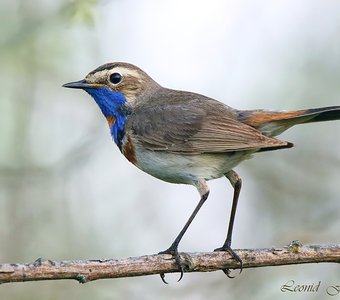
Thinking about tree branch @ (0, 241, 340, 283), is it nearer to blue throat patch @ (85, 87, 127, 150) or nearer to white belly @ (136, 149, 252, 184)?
white belly @ (136, 149, 252, 184)

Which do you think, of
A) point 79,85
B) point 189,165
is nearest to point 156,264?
point 189,165

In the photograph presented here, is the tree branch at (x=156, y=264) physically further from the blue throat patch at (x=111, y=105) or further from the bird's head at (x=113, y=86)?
the bird's head at (x=113, y=86)

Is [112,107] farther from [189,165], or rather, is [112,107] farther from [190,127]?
[189,165]

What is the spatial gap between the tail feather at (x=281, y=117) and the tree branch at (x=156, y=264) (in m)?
1.29

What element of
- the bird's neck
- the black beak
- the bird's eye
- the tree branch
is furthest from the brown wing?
the tree branch

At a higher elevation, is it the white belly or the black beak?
the black beak

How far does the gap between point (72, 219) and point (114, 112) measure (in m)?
2.03

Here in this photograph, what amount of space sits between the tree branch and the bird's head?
219 cm

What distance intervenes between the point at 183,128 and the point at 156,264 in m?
1.92

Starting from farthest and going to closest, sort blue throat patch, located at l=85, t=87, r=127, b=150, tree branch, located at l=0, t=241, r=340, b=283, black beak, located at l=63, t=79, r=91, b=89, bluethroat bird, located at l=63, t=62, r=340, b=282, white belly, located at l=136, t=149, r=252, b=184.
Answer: blue throat patch, located at l=85, t=87, r=127, b=150 → black beak, located at l=63, t=79, r=91, b=89 → white belly, located at l=136, t=149, r=252, b=184 → bluethroat bird, located at l=63, t=62, r=340, b=282 → tree branch, located at l=0, t=241, r=340, b=283

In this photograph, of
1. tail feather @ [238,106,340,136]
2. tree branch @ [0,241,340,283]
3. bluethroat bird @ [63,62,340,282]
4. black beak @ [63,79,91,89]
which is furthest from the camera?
black beak @ [63,79,91,89]

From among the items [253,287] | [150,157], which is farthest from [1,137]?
[253,287]

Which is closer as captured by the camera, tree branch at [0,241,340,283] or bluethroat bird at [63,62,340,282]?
tree branch at [0,241,340,283]

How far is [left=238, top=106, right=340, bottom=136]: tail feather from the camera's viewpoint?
8000 millimetres
